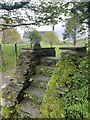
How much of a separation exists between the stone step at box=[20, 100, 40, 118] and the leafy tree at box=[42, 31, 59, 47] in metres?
2.55

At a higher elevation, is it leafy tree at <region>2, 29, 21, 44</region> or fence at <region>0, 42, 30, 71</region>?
leafy tree at <region>2, 29, 21, 44</region>

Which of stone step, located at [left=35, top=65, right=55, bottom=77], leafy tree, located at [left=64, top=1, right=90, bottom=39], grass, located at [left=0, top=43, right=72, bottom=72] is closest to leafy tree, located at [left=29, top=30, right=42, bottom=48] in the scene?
leafy tree, located at [left=64, top=1, right=90, bottom=39]

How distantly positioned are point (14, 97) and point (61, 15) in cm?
226

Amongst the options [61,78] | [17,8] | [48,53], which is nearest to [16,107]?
[61,78]

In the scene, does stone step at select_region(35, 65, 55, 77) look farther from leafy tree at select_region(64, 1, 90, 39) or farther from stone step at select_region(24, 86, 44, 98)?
leafy tree at select_region(64, 1, 90, 39)

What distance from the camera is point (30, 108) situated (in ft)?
9.14

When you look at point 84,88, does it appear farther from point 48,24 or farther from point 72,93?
point 48,24

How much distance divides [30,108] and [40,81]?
550mm

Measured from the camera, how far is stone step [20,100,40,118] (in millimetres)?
2624

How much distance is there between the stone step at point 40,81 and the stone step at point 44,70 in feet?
0.26

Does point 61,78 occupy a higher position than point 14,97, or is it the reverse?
point 61,78

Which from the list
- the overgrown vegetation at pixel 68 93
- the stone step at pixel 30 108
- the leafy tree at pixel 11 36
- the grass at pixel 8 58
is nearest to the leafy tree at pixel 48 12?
the leafy tree at pixel 11 36

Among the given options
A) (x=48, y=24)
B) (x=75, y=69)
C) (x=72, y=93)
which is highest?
(x=48, y=24)

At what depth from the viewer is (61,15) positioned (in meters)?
4.41
